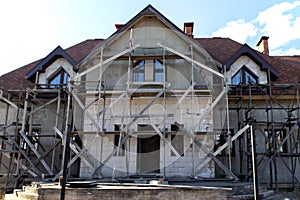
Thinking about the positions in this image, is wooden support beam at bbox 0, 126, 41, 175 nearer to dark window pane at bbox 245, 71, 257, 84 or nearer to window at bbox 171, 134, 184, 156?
window at bbox 171, 134, 184, 156

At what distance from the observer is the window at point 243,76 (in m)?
14.5

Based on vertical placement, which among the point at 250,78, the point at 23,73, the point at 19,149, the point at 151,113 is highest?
the point at 23,73

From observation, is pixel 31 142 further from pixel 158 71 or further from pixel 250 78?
pixel 250 78

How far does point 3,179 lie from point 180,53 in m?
10.0

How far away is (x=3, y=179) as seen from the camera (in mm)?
13852

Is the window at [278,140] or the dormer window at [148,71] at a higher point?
the dormer window at [148,71]

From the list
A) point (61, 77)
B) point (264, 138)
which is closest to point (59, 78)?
point (61, 77)

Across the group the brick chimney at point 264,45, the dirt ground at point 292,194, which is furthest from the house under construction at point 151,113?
the brick chimney at point 264,45

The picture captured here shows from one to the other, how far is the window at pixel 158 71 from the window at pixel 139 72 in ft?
1.86

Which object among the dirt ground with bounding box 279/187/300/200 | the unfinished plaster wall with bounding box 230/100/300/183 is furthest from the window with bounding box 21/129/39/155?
the dirt ground with bounding box 279/187/300/200

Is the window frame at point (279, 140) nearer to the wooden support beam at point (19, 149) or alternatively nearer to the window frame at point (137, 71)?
the window frame at point (137, 71)

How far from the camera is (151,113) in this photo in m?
13.1

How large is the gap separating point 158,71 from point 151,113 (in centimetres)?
214

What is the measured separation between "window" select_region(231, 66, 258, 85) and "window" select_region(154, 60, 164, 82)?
3537 millimetres
